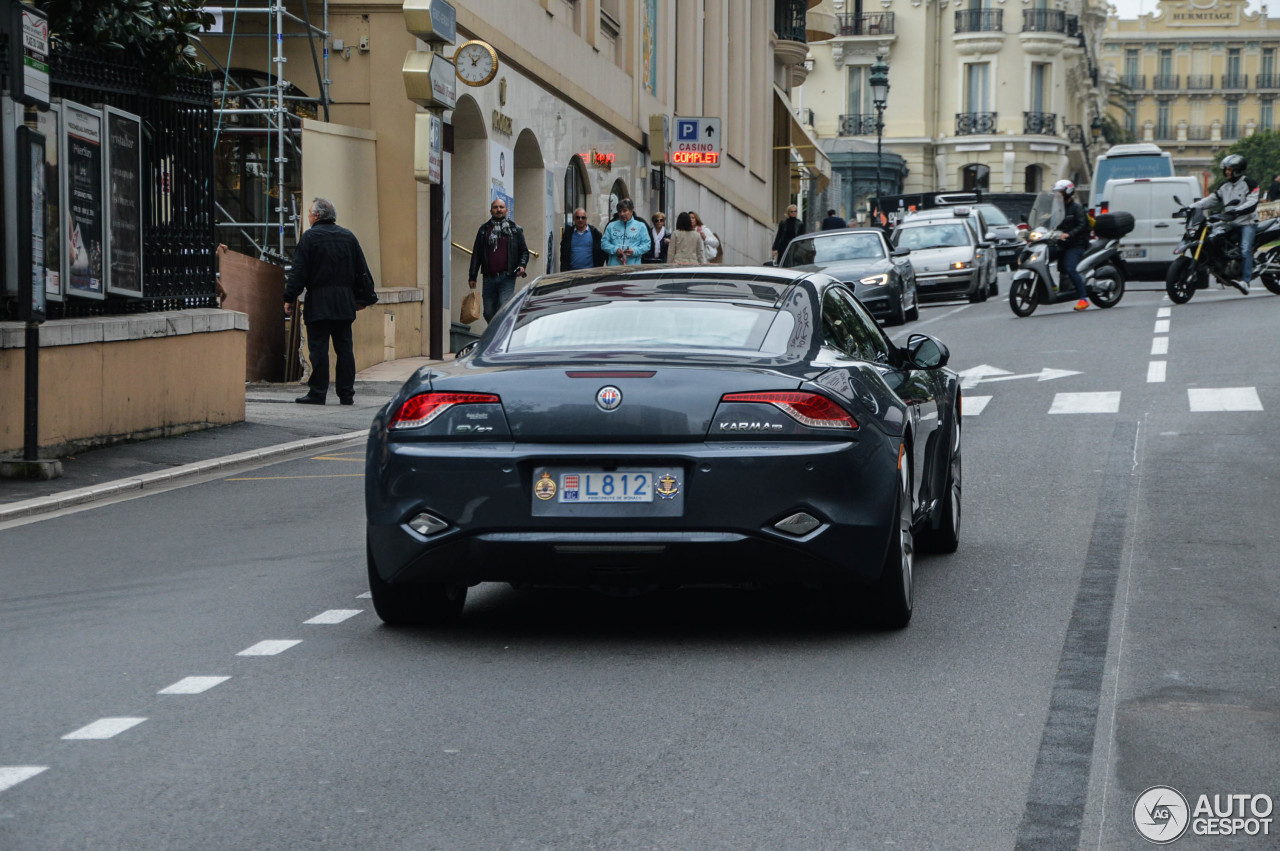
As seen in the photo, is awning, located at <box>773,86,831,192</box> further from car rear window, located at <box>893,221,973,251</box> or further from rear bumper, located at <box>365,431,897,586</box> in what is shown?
rear bumper, located at <box>365,431,897,586</box>

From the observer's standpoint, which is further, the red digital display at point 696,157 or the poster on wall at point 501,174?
the red digital display at point 696,157

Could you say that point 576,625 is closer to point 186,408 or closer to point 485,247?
point 186,408

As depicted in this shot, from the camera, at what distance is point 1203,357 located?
19.8 m

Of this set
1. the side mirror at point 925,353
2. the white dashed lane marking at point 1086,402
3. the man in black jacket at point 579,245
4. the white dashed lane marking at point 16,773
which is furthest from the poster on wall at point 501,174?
the white dashed lane marking at point 16,773

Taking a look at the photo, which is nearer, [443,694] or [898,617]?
[443,694]

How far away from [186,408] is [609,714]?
31.6ft

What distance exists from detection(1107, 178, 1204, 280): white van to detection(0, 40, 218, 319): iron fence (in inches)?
846

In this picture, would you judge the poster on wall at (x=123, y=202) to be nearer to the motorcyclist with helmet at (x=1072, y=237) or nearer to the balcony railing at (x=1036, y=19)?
the motorcyclist with helmet at (x=1072, y=237)

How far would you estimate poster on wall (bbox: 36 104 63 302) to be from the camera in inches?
507

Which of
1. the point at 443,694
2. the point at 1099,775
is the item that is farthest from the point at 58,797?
the point at 1099,775

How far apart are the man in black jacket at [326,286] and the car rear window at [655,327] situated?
32.2ft

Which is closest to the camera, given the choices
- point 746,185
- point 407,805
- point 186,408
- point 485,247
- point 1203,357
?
point 407,805

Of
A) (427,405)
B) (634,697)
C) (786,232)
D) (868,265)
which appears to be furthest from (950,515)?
(786,232)

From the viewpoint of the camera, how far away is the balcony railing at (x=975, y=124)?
8725 centimetres
